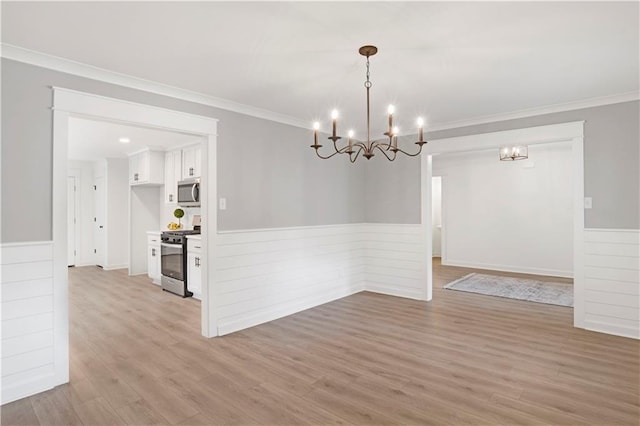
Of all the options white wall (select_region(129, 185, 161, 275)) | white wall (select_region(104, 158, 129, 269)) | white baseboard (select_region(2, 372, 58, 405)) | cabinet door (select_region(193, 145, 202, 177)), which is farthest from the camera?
white wall (select_region(104, 158, 129, 269))

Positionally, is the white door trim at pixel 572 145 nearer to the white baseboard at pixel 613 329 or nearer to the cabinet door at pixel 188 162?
the white baseboard at pixel 613 329

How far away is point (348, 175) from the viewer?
18.4ft

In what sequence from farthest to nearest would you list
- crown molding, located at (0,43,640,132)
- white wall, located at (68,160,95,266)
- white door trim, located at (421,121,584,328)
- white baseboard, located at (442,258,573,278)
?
white wall, located at (68,160,95,266), white baseboard, located at (442,258,573,278), white door trim, located at (421,121,584,328), crown molding, located at (0,43,640,132)

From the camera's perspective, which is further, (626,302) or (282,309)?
(282,309)

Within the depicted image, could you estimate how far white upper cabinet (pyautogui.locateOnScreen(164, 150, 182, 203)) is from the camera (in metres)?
6.53

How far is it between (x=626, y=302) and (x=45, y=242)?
5.43 meters

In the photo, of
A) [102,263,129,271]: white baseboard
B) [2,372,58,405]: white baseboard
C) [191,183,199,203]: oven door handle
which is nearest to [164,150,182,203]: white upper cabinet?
[191,183,199,203]: oven door handle

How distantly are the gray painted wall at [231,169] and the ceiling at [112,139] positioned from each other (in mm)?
903

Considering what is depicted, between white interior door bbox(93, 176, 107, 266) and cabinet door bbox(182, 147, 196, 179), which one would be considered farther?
white interior door bbox(93, 176, 107, 266)

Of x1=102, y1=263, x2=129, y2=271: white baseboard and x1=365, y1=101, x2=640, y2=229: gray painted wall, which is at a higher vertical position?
x1=365, y1=101, x2=640, y2=229: gray painted wall

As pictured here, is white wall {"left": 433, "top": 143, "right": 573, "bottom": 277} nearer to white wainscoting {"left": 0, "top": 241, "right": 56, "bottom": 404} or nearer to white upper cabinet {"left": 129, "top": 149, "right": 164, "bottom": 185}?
white upper cabinet {"left": 129, "top": 149, "right": 164, "bottom": 185}

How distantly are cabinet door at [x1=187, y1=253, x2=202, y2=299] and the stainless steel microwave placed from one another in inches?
42.2

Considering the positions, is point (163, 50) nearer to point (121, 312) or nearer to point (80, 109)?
point (80, 109)

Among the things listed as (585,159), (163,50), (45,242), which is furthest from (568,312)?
(45,242)
